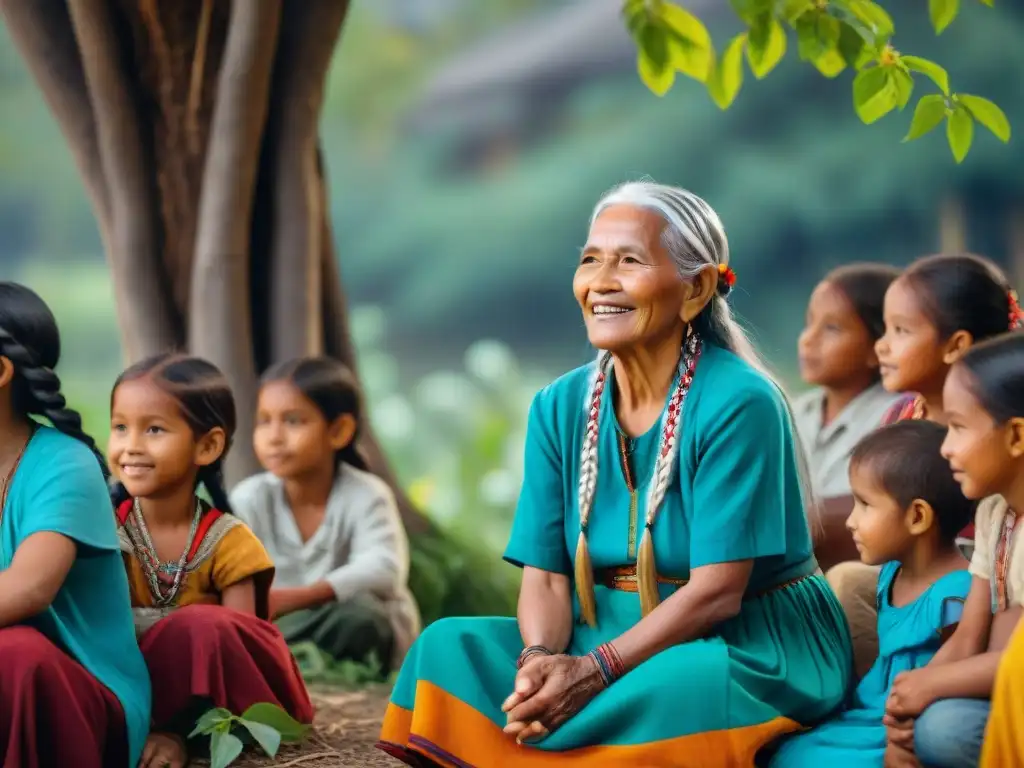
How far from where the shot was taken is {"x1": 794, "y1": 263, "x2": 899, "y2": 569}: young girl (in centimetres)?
491

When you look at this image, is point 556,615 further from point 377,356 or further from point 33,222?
point 33,222

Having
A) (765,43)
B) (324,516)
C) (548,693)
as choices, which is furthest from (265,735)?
(765,43)

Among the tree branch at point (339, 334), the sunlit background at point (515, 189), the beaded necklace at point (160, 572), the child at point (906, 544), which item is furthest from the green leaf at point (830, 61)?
the sunlit background at point (515, 189)

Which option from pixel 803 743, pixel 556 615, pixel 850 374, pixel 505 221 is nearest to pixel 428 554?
pixel 850 374

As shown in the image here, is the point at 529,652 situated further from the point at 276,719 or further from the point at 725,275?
the point at 725,275

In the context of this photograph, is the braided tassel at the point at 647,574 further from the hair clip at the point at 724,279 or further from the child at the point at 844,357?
the child at the point at 844,357

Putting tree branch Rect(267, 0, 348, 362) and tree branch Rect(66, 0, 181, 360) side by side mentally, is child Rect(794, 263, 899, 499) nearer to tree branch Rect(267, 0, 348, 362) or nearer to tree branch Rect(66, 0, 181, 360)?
tree branch Rect(267, 0, 348, 362)

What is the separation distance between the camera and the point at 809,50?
3.33m

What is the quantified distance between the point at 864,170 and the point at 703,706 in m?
7.34

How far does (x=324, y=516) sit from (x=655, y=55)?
104 inches

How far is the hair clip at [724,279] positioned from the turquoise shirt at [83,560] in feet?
5.12

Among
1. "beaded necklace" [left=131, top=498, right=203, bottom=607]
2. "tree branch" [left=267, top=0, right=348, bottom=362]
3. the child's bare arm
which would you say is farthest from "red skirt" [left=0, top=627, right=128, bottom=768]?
"tree branch" [left=267, top=0, right=348, bottom=362]

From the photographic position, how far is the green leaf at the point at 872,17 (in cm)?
349

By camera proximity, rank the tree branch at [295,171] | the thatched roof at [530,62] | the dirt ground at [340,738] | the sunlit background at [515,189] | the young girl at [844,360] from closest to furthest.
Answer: the dirt ground at [340,738]
the young girl at [844,360]
the tree branch at [295,171]
the sunlit background at [515,189]
the thatched roof at [530,62]
